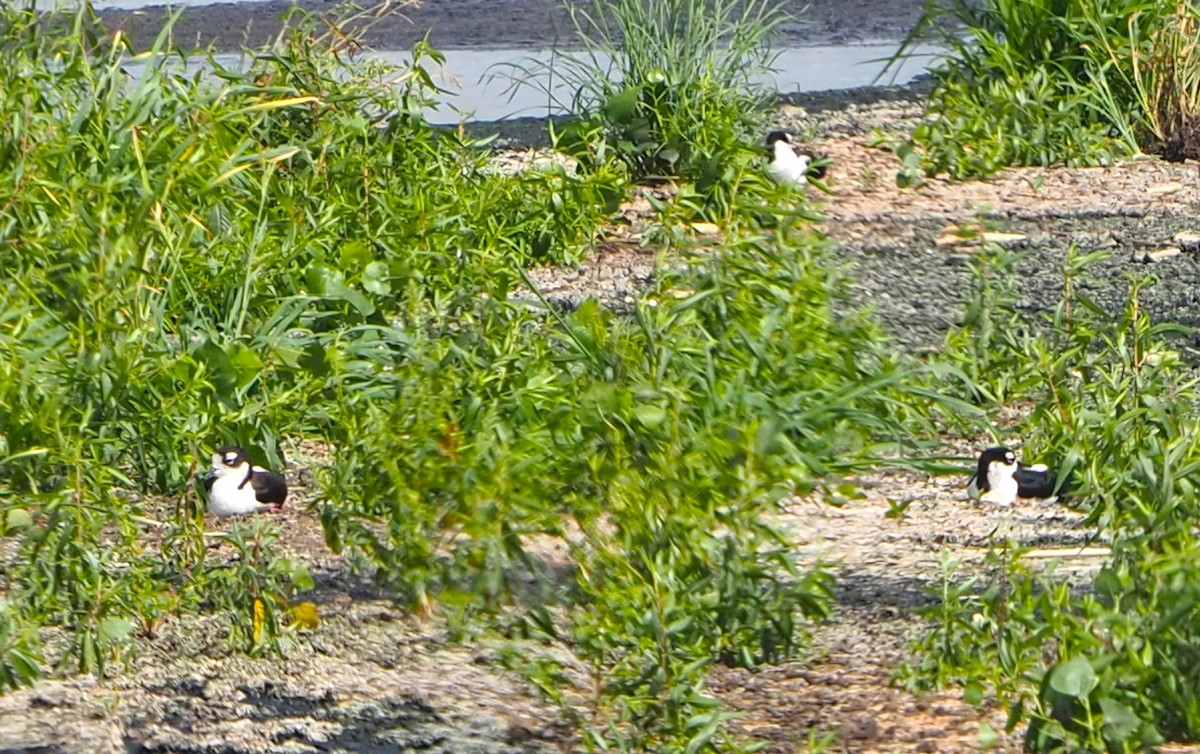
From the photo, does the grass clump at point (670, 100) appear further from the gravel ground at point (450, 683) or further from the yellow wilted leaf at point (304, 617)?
the yellow wilted leaf at point (304, 617)

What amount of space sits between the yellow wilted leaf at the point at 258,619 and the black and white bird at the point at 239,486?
1.94ft

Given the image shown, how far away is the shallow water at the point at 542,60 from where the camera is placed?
908cm

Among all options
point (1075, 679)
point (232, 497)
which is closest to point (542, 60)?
point (232, 497)

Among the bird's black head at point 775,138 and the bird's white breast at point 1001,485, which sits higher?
the bird's black head at point 775,138

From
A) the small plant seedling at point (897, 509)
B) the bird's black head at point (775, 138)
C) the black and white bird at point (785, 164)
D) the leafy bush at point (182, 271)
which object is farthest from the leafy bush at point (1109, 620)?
the bird's black head at point (775, 138)

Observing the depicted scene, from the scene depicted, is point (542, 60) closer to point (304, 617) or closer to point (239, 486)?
point (239, 486)

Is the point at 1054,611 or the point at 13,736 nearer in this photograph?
the point at 1054,611

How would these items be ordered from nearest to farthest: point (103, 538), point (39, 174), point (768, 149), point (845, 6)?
point (103, 538)
point (39, 174)
point (768, 149)
point (845, 6)

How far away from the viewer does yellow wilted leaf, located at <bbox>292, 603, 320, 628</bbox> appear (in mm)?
3723

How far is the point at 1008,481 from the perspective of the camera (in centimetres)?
423

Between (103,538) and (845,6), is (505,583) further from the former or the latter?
(845,6)

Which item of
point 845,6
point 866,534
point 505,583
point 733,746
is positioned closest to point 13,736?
point 505,583

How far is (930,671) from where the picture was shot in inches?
129

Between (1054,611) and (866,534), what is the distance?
1232 mm
